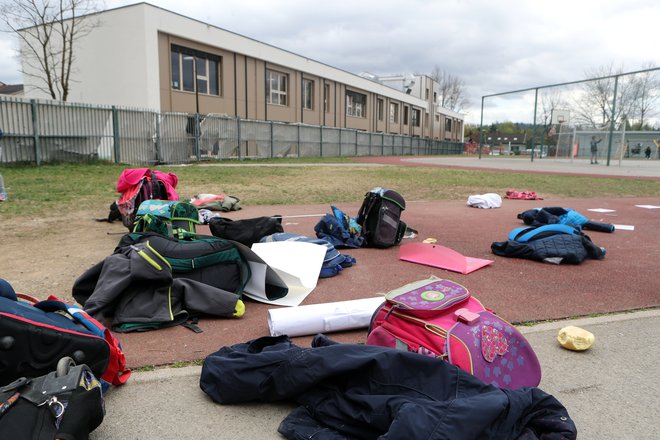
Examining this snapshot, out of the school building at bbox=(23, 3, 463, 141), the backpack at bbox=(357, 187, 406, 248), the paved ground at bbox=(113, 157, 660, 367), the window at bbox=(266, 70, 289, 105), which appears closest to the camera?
the paved ground at bbox=(113, 157, 660, 367)

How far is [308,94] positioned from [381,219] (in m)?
33.4

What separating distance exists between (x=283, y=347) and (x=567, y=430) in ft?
4.70

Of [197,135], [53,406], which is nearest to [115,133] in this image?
[197,135]

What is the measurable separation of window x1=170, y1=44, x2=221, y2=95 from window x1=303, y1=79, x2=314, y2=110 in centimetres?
987

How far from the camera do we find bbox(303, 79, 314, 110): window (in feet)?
121

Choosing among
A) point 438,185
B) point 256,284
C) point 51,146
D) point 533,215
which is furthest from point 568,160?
point 256,284

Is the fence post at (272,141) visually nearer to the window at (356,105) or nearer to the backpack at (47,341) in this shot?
the window at (356,105)

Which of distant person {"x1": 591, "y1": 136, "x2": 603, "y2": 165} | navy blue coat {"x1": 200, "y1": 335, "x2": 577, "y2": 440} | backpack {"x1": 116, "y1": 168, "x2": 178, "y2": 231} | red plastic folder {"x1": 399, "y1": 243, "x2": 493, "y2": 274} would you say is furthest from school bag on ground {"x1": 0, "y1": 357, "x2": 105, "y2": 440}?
distant person {"x1": 591, "y1": 136, "x2": 603, "y2": 165}

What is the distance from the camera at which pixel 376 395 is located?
7.18 feet

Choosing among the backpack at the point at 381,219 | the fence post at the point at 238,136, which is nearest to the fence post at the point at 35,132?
the fence post at the point at 238,136

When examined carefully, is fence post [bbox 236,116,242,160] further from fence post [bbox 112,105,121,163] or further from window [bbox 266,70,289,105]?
fence post [bbox 112,105,121,163]

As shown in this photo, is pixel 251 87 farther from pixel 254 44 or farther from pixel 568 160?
pixel 568 160

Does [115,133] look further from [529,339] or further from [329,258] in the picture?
[529,339]

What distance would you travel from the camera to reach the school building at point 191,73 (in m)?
23.5
